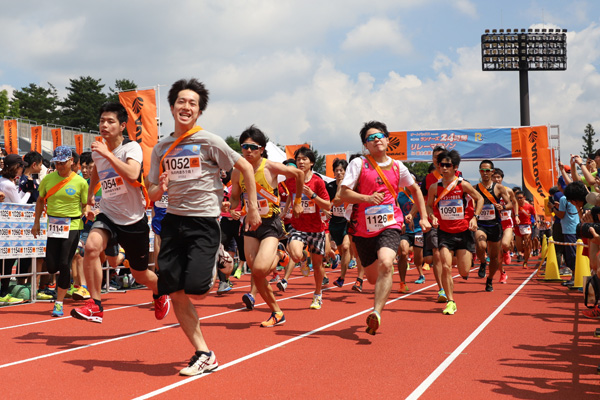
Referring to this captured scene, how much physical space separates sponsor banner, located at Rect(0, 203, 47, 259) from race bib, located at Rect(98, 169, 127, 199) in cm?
406

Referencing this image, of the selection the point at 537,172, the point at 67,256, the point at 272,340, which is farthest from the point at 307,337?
the point at 537,172

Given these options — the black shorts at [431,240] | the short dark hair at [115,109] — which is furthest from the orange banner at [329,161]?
the short dark hair at [115,109]

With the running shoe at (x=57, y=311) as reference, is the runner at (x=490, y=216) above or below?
above

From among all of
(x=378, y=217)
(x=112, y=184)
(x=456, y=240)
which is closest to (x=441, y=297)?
(x=456, y=240)

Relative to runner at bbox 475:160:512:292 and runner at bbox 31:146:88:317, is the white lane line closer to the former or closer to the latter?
runner at bbox 475:160:512:292

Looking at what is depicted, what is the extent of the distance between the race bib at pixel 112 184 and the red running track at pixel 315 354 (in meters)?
1.53

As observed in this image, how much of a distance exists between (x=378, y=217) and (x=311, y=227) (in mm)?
2803

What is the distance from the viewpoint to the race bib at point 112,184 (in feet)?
21.4

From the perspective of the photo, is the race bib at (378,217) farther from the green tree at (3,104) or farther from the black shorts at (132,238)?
the green tree at (3,104)

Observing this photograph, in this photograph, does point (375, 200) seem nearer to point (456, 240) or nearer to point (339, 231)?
point (456, 240)

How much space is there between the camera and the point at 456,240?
9.44 m

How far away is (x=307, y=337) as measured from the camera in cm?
673

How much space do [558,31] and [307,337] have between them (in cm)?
6244

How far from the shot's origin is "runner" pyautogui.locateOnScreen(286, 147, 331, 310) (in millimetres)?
9273
